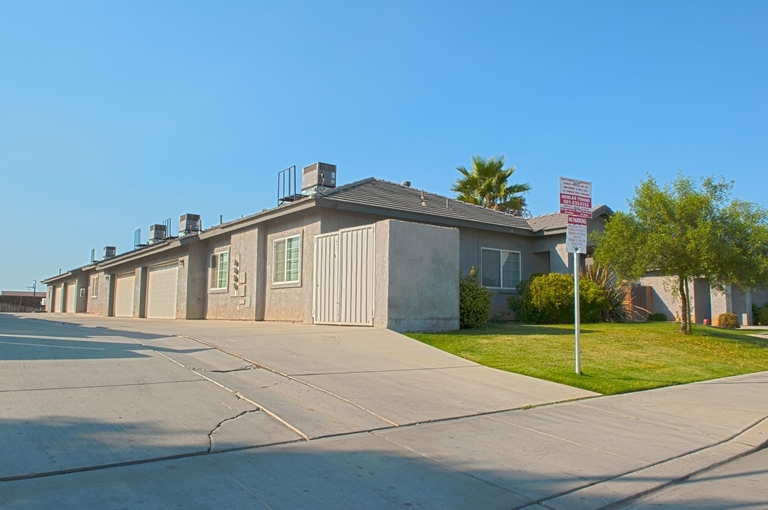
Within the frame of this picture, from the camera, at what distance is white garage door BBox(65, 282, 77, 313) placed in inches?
1794

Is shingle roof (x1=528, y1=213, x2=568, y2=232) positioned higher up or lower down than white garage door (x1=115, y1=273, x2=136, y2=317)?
higher up

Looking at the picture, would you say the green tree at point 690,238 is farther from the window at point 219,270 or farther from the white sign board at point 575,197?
the window at point 219,270

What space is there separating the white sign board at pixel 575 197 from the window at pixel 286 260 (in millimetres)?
9307

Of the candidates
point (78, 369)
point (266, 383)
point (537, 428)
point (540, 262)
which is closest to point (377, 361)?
point (266, 383)

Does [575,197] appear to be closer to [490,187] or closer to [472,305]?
[472,305]

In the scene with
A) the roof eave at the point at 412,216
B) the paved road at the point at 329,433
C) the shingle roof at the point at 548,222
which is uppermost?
the shingle roof at the point at 548,222

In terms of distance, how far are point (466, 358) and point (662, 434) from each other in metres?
4.42

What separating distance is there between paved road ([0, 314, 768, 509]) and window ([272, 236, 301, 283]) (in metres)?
7.91

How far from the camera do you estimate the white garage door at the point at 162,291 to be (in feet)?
84.7

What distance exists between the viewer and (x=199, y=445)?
5.16 metres

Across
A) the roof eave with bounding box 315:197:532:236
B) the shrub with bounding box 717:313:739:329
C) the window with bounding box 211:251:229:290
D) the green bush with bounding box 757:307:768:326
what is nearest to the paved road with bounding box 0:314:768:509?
the roof eave with bounding box 315:197:532:236

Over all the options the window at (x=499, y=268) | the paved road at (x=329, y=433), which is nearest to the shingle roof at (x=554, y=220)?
the window at (x=499, y=268)

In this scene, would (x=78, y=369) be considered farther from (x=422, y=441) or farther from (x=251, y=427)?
(x=422, y=441)

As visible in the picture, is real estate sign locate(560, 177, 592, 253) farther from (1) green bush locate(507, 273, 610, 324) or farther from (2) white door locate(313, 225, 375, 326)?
(1) green bush locate(507, 273, 610, 324)
